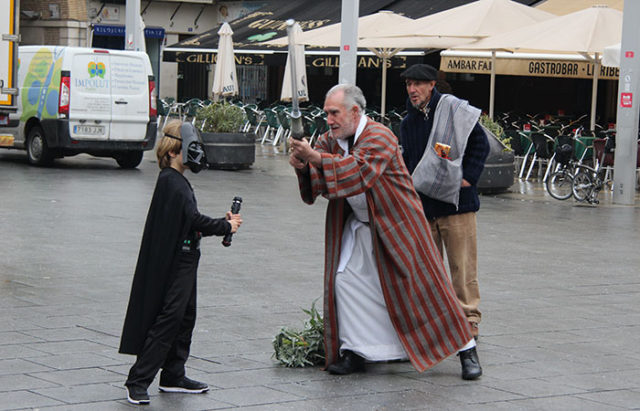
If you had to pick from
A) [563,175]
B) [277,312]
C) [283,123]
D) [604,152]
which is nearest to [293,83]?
[277,312]

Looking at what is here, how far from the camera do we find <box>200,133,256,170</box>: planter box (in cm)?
1955

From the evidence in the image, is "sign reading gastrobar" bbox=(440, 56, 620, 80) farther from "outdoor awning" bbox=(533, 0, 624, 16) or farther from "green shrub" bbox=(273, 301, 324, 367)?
"green shrub" bbox=(273, 301, 324, 367)

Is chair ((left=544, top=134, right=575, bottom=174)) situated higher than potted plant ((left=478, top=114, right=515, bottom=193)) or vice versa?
chair ((left=544, top=134, right=575, bottom=174))

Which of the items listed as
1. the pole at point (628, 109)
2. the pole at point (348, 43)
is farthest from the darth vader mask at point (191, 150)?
the pole at point (348, 43)

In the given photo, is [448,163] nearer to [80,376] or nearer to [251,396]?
[251,396]

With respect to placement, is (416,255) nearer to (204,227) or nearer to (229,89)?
(204,227)

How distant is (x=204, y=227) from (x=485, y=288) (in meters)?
3.95

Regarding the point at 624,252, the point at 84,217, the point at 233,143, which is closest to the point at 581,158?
the point at 233,143

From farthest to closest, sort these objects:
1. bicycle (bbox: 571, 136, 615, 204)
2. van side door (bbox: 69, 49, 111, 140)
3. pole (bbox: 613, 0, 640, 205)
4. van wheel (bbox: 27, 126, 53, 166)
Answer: van wheel (bbox: 27, 126, 53, 166), van side door (bbox: 69, 49, 111, 140), bicycle (bbox: 571, 136, 615, 204), pole (bbox: 613, 0, 640, 205)

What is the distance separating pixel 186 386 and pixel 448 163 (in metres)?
2.00

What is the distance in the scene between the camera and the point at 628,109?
16.4 m

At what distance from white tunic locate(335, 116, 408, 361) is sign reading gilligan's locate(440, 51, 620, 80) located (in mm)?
15149

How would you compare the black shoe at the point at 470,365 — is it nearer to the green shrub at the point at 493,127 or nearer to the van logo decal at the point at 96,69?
the green shrub at the point at 493,127

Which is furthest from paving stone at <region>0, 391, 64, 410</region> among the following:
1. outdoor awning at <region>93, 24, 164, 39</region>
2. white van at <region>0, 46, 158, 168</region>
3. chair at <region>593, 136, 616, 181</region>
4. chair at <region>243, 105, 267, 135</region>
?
outdoor awning at <region>93, 24, 164, 39</region>
